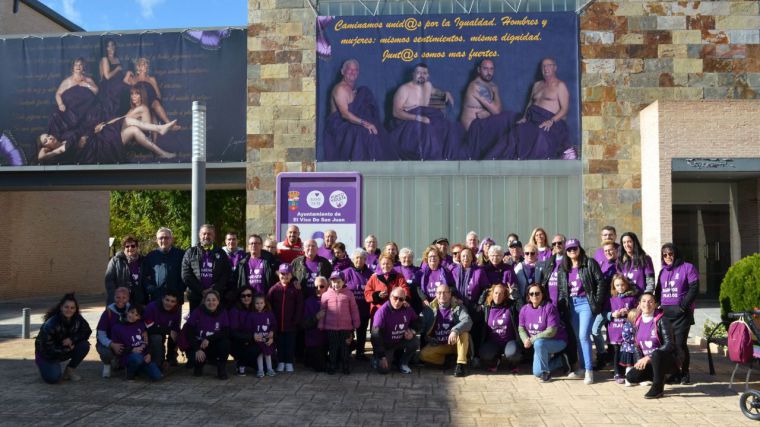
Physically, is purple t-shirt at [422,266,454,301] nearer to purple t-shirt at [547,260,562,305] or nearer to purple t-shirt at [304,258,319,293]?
purple t-shirt at [547,260,562,305]

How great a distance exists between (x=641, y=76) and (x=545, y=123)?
91.8 inches

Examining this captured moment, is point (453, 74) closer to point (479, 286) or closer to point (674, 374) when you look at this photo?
point (479, 286)

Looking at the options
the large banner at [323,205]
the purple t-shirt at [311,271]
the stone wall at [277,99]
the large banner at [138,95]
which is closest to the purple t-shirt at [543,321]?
the purple t-shirt at [311,271]

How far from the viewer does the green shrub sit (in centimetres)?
927

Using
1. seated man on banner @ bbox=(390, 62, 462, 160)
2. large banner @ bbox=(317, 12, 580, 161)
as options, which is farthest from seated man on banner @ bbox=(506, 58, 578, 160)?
seated man on banner @ bbox=(390, 62, 462, 160)

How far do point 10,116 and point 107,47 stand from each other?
3360 millimetres

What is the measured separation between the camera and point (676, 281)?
8.66 metres

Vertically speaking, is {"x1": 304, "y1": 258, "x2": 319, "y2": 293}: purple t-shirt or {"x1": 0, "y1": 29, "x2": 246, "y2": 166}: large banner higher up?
{"x1": 0, "y1": 29, "x2": 246, "y2": 166}: large banner

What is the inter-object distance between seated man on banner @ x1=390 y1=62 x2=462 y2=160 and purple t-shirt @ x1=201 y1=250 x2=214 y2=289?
306 inches

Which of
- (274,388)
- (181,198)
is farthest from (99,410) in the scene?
(181,198)

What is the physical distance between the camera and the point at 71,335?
8.64 m

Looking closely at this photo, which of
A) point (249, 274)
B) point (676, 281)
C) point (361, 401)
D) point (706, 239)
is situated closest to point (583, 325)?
point (676, 281)

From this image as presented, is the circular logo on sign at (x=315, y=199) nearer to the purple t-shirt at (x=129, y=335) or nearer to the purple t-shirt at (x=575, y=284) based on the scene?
the purple t-shirt at (x=129, y=335)

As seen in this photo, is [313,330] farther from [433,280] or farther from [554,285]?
[554,285]
